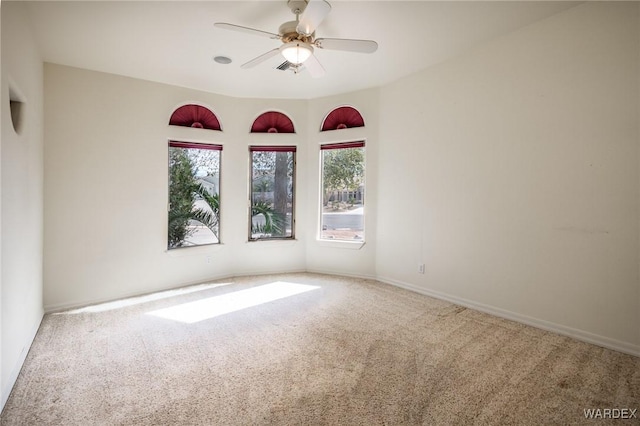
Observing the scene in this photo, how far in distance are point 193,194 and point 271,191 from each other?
1.17 meters

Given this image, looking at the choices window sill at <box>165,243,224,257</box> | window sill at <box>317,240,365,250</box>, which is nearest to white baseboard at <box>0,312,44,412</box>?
window sill at <box>165,243,224,257</box>

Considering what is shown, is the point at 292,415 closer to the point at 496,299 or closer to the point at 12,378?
the point at 12,378

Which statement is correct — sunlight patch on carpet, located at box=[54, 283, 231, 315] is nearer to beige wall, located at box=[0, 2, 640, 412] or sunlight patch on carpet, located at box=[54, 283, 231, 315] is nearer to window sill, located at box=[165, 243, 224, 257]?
beige wall, located at box=[0, 2, 640, 412]

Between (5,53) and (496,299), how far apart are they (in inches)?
182

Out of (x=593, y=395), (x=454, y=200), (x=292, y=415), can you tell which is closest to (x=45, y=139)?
(x=292, y=415)

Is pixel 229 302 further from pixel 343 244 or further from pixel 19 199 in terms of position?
pixel 19 199

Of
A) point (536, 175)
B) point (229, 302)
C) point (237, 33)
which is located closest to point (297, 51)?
point (237, 33)

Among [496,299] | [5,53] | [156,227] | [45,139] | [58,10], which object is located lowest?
[496,299]

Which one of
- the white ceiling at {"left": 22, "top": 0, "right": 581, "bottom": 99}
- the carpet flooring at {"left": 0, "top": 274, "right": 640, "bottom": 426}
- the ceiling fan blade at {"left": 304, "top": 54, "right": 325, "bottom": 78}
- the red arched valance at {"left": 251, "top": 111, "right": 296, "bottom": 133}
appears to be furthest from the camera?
the red arched valance at {"left": 251, "top": 111, "right": 296, "bottom": 133}

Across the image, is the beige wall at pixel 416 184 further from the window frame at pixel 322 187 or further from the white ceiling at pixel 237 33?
the white ceiling at pixel 237 33

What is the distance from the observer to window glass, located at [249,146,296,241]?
5422 mm

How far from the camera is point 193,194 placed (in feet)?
16.3

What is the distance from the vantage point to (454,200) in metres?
4.06

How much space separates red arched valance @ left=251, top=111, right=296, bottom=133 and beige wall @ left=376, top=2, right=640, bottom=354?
1798 millimetres
